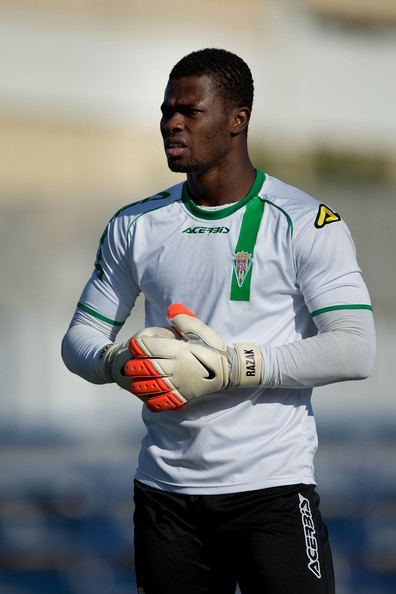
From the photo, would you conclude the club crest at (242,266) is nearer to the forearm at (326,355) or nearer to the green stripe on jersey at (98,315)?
the forearm at (326,355)

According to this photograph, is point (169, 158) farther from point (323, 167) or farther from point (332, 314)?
point (323, 167)

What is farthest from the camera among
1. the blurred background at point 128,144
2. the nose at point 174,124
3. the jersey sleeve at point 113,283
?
the blurred background at point 128,144

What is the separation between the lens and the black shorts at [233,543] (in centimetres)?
309

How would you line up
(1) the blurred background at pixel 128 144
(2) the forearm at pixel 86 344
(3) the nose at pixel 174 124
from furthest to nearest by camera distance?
(1) the blurred background at pixel 128 144
(2) the forearm at pixel 86 344
(3) the nose at pixel 174 124

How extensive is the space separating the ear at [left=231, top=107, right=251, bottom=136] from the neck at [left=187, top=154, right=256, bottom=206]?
0.08m

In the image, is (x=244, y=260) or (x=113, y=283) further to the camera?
(x=113, y=283)

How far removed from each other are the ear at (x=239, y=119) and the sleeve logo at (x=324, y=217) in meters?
0.32

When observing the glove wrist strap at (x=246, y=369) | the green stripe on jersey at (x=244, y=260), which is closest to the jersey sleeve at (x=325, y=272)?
the green stripe on jersey at (x=244, y=260)

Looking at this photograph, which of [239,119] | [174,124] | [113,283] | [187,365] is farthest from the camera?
[113,283]

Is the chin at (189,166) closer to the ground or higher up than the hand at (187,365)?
higher up

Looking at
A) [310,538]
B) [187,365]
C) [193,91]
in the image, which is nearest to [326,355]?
[187,365]

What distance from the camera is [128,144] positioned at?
17.3 meters

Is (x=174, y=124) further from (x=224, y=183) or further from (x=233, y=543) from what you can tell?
(x=233, y=543)

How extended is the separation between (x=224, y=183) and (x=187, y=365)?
1.90 ft
